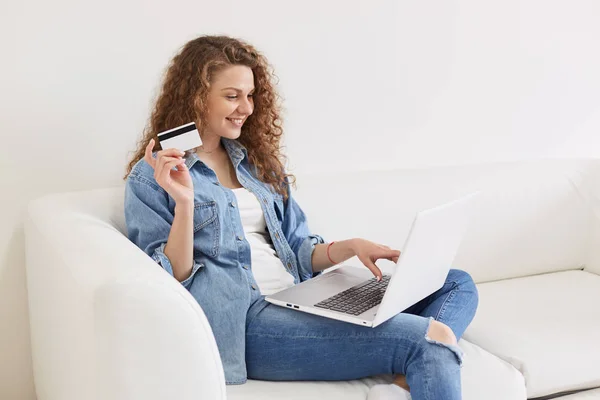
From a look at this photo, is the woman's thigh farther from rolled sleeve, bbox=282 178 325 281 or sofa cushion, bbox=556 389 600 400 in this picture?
sofa cushion, bbox=556 389 600 400

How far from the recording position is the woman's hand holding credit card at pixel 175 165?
1503 millimetres

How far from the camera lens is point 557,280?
7.87 ft

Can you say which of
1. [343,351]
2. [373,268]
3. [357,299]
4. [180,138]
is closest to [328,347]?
[343,351]

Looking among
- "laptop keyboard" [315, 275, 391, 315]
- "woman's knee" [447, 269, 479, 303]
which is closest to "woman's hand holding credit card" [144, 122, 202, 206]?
"laptop keyboard" [315, 275, 391, 315]

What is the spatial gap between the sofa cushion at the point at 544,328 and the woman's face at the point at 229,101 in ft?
2.73

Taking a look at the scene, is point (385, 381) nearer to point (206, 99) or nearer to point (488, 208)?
point (206, 99)

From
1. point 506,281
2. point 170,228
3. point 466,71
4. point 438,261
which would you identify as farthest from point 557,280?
point 170,228

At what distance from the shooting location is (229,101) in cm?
178

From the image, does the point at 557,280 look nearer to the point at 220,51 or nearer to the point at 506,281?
the point at 506,281

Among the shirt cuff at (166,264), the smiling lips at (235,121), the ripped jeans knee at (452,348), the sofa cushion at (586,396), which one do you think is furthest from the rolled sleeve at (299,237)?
the sofa cushion at (586,396)

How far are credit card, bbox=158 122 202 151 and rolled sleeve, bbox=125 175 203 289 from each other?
0.35 feet

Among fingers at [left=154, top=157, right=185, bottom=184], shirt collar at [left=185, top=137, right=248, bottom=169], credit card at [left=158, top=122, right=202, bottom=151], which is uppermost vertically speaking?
credit card at [left=158, top=122, right=202, bottom=151]

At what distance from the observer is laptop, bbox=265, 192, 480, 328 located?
1444 millimetres

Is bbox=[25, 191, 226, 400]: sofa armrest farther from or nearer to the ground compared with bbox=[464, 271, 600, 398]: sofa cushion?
farther from the ground
